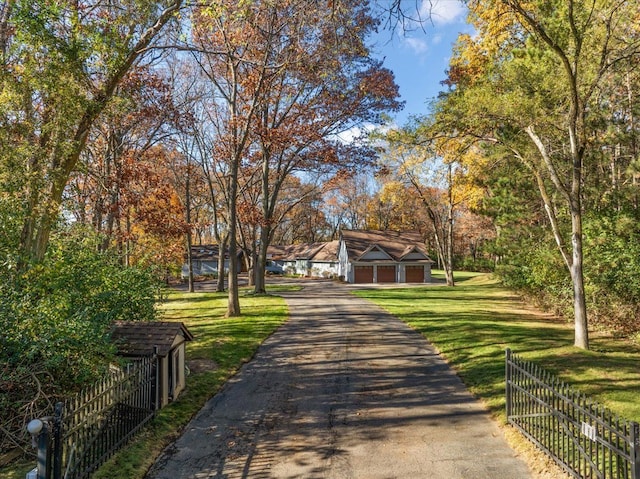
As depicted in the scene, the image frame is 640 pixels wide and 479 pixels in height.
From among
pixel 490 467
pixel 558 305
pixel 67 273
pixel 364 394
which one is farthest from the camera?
pixel 558 305

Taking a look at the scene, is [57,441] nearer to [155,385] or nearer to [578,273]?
[155,385]

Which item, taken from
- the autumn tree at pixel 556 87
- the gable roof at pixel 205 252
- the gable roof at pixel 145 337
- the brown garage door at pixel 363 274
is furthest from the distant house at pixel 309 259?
the gable roof at pixel 145 337

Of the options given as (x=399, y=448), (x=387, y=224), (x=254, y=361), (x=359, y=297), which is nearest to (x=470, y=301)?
(x=359, y=297)

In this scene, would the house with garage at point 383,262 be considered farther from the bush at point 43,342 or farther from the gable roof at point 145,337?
the bush at point 43,342

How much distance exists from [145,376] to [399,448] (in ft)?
Answer: 17.2

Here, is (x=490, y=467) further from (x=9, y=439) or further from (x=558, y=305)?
(x=558, y=305)

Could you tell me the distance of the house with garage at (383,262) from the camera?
5012 cm

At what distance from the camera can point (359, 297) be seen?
32.1 metres

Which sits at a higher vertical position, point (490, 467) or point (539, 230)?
point (539, 230)

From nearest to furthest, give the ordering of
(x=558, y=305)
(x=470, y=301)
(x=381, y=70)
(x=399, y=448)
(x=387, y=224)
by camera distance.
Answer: (x=399, y=448), (x=558, y=305), (x=381, y=70), (x=470, y=301), (x=387, y=224)

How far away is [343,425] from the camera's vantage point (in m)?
8.73

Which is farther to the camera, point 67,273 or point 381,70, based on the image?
point 381,70

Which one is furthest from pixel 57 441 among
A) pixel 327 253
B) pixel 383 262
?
pixel 327 253

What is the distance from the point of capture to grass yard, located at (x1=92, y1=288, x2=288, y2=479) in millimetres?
7340
